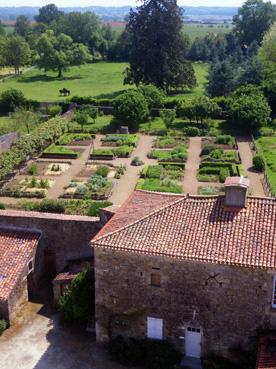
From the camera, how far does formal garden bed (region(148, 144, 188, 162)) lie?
46594 millimetres

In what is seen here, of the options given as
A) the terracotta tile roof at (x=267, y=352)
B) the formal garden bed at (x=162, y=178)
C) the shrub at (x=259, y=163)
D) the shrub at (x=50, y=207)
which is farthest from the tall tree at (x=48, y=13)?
the terracotta tile roof at (x=267, y=352)

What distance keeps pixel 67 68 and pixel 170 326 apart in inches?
3380

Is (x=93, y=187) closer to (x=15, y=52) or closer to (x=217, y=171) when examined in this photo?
(x=217, y=171)

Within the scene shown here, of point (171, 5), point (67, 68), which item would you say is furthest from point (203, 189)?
point (67, 68)

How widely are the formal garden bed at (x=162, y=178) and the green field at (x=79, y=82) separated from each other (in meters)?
35.1

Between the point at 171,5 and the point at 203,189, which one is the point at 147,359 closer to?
the point at 203,189

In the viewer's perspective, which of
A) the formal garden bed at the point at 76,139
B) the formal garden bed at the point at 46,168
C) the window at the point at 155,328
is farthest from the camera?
the formal garden bed at the point at 76,139

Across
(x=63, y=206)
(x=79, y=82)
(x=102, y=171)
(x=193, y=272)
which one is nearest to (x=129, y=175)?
(x=102, y=171)

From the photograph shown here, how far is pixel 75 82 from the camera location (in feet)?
294

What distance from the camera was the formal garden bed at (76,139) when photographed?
52094 millimetres

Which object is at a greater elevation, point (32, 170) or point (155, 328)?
point (155, 328)

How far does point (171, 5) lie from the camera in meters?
72.2

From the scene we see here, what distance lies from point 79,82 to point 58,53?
7.84 meters

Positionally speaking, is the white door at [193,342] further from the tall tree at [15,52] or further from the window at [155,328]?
the tall tree at [15,52]
